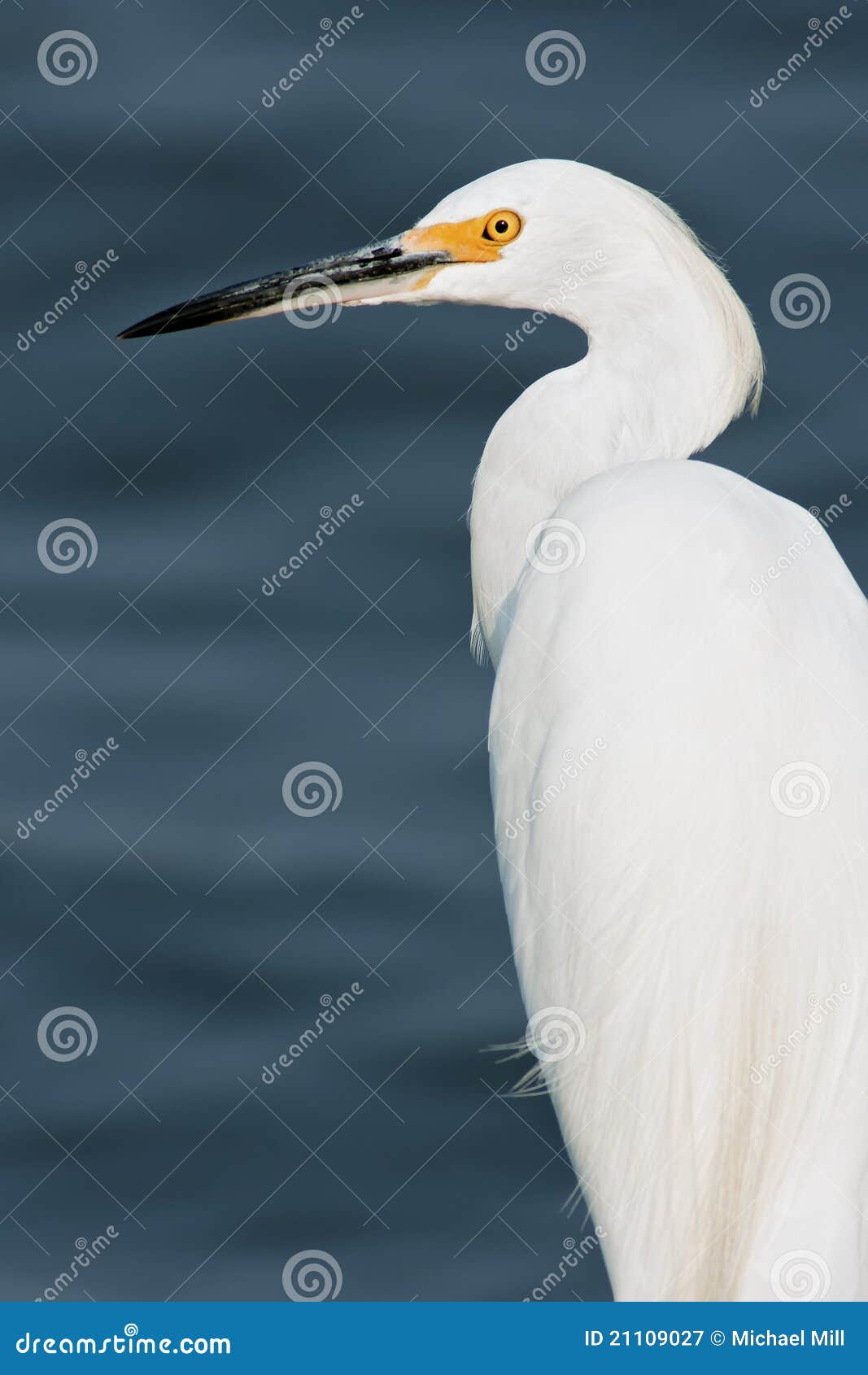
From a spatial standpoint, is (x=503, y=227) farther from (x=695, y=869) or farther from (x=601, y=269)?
(x=695, y=869)

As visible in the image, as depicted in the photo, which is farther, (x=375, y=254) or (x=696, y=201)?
(x=696, y=201)

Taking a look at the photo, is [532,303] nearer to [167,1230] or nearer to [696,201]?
[167,1230]

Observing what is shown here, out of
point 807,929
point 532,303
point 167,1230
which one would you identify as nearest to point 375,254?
point 532,303

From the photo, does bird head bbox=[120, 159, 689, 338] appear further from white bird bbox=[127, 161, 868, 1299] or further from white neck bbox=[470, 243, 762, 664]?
white bird bbox=[127, 161, 868, 1299]

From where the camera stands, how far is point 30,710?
3951mm

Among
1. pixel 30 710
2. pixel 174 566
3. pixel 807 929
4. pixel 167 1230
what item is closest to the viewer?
pixel 807 929

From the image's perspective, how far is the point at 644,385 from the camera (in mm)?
2865

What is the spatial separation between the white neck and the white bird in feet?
0.53

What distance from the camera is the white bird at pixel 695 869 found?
2328 millimetres

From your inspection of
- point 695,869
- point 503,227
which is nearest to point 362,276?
point 503,227

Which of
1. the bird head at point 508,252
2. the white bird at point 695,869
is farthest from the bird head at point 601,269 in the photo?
the white bird at point 695,869

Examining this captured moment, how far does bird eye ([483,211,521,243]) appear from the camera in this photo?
2.92 m

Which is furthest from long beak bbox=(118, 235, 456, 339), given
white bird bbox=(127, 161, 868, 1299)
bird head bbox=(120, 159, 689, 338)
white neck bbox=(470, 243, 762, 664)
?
white bird bbox=(127, 161, 868, 1299)

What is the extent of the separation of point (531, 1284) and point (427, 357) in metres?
2.09
